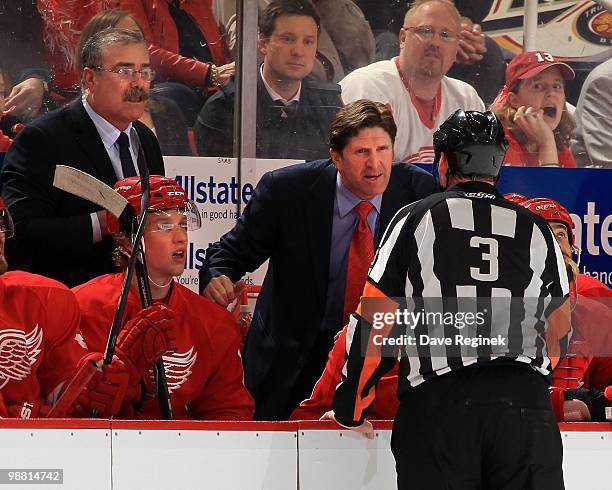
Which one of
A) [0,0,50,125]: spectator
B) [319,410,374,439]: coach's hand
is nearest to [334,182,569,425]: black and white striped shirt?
[319,410,374,439]: coach's hand

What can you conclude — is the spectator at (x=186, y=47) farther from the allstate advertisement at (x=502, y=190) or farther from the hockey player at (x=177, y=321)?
the hockey player at (x=177, y=321)

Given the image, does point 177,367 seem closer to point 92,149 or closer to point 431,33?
point 92,149

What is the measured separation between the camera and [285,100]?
14.8 feet

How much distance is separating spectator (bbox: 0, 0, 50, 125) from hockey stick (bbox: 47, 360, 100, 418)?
1.63 metres

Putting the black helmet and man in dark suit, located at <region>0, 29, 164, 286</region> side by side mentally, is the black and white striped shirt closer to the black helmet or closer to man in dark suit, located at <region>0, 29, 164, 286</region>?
the black helmet

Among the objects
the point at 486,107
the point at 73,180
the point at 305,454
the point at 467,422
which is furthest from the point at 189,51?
the point at 467,422

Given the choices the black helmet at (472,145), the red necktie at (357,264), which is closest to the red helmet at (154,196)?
the red necktie at (357,264)

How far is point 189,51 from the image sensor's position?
440cm

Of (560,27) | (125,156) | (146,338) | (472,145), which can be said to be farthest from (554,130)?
(146,338)

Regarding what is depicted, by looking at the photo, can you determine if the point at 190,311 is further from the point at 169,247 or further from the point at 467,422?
the point at 467,422

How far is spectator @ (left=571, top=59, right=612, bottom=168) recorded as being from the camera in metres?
4.59

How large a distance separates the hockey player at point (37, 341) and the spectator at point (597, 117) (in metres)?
2.28

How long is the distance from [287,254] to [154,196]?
0.52m

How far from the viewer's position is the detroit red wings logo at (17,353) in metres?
3.01
